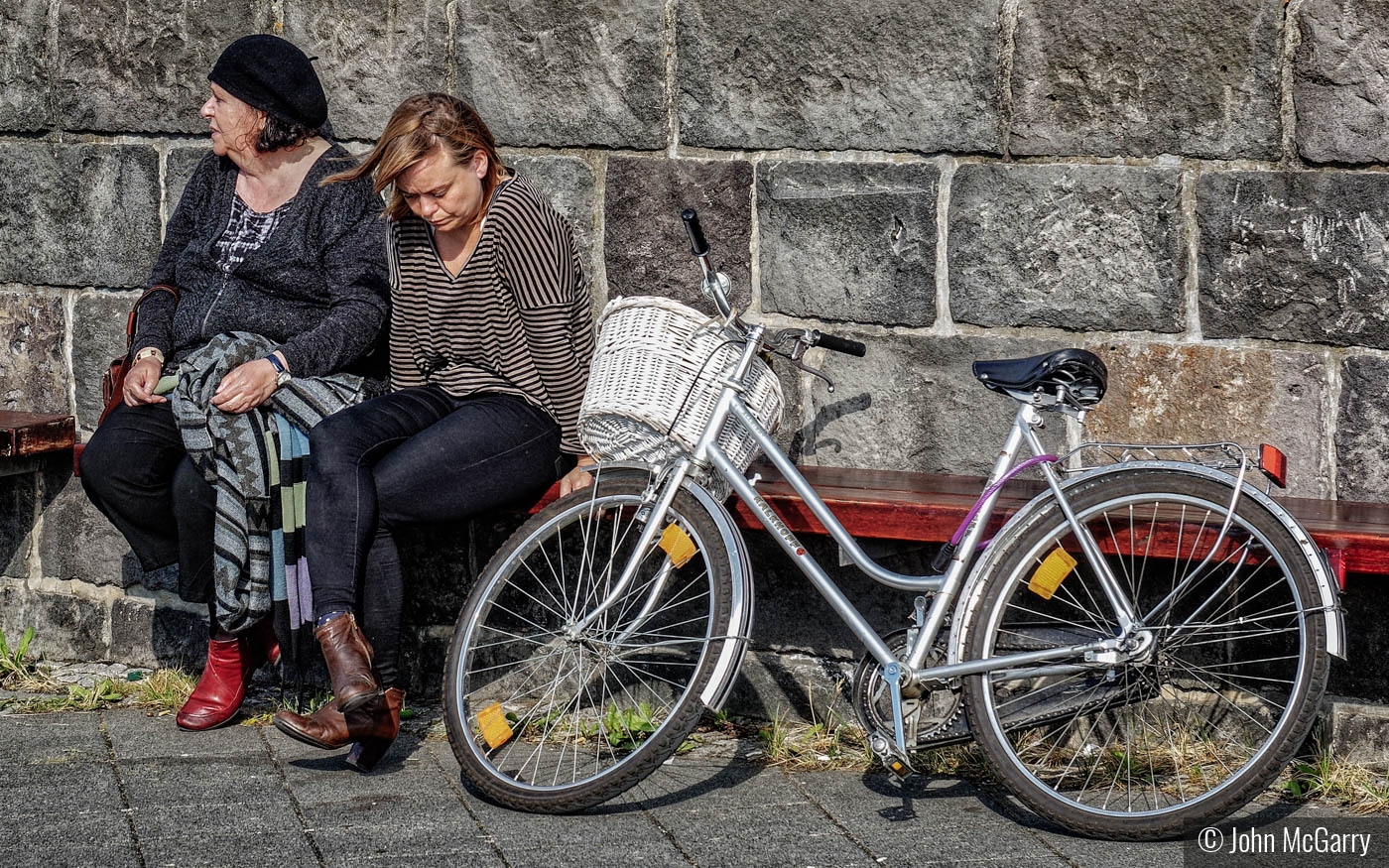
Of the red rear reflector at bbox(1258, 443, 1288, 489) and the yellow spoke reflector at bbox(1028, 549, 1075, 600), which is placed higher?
the red rear reflector at bbox(1258, 443, 1288, 489)

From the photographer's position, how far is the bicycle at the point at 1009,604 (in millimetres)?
3352

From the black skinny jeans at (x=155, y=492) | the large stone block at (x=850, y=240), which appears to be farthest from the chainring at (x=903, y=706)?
the black skinny jeans at (x=155, y=492)

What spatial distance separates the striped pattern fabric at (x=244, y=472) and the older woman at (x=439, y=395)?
20 centimetres

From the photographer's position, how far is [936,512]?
3758 mm

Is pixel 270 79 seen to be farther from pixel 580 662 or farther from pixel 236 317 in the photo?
pixel 580 662

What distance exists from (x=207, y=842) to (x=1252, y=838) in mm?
2286

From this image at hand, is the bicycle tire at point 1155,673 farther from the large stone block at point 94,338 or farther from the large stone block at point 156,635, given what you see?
the large stone block at point 94,338

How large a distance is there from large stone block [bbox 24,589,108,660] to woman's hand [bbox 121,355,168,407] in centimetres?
100

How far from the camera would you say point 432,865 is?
323cm

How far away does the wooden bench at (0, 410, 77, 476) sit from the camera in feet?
15.0

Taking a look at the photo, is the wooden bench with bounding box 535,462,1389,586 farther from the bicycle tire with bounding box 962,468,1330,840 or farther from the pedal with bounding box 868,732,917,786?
the pedal with bounding box 868,732,917,786

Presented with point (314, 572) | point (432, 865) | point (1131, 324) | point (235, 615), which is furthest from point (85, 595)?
point (1131, 324)

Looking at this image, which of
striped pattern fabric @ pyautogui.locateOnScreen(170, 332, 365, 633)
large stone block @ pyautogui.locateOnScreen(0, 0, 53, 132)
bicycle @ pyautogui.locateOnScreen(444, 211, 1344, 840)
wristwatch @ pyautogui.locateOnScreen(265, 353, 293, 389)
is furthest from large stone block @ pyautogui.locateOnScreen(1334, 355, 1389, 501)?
large stone block @ pyautogui.locateOnScreen(0, 0, 53, 132)

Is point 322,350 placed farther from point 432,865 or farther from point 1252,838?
point 1252,838
